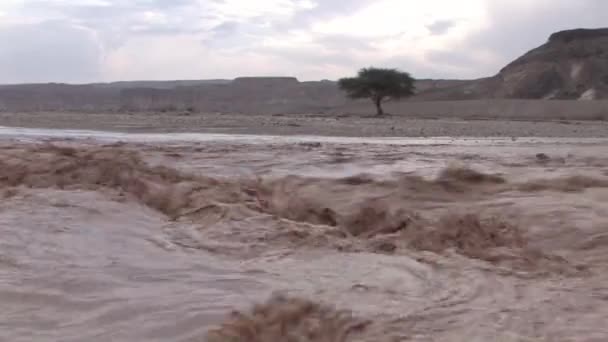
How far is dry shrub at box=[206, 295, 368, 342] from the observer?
3.12 metres

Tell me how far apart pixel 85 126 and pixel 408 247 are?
19908mm

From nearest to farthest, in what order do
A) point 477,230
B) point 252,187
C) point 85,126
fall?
1. point 477,230
2. point 252,187
3. point 85,126

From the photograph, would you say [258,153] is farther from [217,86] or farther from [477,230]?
[217,86]

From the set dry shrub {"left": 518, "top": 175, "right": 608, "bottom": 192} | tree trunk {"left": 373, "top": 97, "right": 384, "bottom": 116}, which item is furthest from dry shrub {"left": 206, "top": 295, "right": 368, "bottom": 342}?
tree trunk {"left": 373, "top": 97, "right": 384, "bottom": 116}

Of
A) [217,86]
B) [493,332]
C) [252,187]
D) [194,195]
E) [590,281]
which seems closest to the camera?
[493,332]

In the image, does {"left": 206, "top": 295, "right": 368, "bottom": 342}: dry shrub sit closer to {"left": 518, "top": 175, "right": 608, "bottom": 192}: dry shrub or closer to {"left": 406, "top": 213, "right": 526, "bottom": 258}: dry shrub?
{"left": 406, "top": 213, "right": 526, "bottom": 258}: dry shrub

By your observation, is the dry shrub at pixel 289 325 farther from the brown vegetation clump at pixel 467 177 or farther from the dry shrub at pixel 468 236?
the brown vegetation clump at pixel 467 177

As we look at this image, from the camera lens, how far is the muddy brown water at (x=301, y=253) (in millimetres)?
3217

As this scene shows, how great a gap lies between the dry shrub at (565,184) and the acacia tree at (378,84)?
38.1 meters

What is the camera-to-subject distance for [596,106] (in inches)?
1651

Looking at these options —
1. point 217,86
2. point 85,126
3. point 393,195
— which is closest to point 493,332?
point 393,195

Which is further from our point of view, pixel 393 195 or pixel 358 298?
pixel 393 195

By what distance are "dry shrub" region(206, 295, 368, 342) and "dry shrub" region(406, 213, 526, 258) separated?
5.50 feet

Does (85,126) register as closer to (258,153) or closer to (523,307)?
(258,153)
